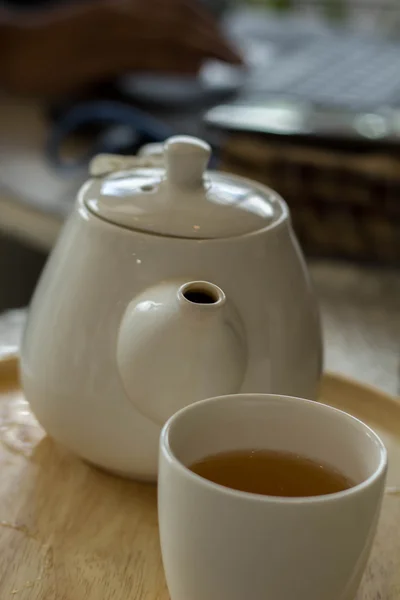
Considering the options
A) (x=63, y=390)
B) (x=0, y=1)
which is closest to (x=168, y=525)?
(x=63, y=390)

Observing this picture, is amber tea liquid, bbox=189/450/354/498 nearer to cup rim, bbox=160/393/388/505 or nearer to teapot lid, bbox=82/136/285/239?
cup rim, bbox=160/393/388/505

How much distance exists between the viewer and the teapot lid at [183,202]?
427mm

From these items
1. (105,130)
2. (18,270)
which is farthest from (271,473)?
(105,130)

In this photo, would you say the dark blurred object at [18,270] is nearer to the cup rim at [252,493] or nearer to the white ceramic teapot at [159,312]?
the white ceramic teapot at [159,312]

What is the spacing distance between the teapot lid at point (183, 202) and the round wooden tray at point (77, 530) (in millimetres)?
163

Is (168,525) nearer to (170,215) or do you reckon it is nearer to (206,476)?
(206,476)

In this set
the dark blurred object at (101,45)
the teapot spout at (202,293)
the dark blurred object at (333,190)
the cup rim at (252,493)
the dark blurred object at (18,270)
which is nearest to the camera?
the cup rim at (252,493)

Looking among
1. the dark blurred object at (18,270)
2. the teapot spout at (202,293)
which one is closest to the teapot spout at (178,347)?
the teapot spout at (202,293)

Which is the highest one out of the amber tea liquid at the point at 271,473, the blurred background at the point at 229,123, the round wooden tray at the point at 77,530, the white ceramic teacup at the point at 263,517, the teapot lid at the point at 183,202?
the teapot lid at the point at 183,202

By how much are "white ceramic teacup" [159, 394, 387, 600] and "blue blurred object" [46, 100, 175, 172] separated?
2.19 ft

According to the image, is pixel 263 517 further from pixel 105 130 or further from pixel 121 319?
pixel 105 130

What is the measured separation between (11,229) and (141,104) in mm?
348

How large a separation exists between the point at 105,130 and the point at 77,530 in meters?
0.80

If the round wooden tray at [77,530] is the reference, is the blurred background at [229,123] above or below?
below
